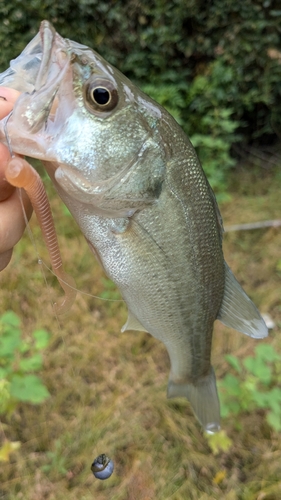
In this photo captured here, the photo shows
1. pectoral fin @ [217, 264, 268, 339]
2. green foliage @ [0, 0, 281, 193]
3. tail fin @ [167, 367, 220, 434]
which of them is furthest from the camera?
green foliage @ [0, 0, 281, 193]

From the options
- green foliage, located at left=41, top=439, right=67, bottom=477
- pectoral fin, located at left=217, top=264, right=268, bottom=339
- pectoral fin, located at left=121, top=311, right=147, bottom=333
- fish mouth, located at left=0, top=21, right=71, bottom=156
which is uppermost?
fish mouth, located at left=0, top=21, right=71, bottom=156

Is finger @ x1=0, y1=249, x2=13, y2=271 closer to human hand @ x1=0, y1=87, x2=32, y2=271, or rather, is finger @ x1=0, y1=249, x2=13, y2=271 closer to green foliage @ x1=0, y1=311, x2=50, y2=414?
human hand @ x1=0, y1=87, x2=32, y2=271

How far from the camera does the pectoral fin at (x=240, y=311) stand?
1.23 m

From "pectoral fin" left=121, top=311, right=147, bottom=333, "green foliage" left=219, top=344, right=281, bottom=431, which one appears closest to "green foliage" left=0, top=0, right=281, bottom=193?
"green foliage" left=219, top=344, right=281, bottom=431

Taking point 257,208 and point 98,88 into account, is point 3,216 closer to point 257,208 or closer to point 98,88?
point 98,88

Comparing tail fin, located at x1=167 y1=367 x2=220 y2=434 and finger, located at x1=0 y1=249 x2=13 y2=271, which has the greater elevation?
finger, located at x1=0 y1=249 x2=13 y2=271

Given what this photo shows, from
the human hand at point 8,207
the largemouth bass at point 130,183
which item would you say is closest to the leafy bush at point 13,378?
the largemouth bass at point 130,183

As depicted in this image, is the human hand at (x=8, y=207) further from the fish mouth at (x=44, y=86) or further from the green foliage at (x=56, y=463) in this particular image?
the green foliage at (x=56, y=463)

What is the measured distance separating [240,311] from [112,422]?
4.06ft

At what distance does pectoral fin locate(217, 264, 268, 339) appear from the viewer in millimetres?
1230

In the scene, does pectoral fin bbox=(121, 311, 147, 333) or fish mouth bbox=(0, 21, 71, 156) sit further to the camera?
pectoral fin bbox=(121, 311, 147, 333)

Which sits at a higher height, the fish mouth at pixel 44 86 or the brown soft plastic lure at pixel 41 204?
the fish mouth at pixel 44 86

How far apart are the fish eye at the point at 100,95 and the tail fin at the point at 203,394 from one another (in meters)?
1.06

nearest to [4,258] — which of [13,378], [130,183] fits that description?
[130,183]
